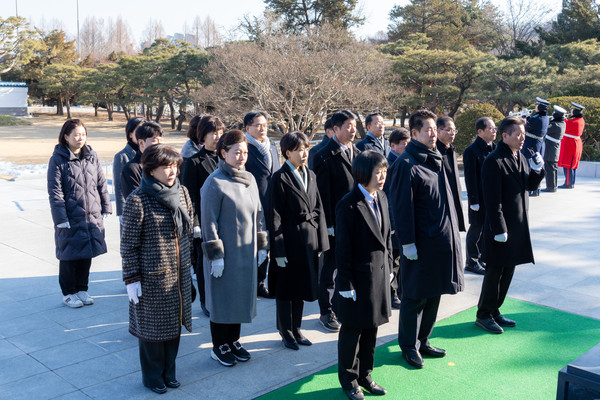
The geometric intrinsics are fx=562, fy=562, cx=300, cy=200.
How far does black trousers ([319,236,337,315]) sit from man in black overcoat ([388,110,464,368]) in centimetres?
85

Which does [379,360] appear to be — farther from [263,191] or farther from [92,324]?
[92,324]

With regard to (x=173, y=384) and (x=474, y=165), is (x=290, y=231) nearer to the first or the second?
(x=173, y=384)

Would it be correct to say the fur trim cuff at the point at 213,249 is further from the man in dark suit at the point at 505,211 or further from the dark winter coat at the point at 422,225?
the man in dark suit at the point at 505,211

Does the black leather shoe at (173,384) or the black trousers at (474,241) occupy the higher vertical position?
the black trousers at (474,241)

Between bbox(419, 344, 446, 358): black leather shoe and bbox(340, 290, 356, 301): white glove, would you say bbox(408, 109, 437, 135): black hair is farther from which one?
bbox(419, 344, 446, 358): black leather shoe

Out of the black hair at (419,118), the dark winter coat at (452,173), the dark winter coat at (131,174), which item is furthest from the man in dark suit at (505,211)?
the dark winter coat at (131,174)

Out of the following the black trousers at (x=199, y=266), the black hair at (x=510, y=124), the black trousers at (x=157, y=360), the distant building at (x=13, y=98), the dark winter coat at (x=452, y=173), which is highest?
the distant building at (x=13, y=98)

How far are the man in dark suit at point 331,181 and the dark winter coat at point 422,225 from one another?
0.90m

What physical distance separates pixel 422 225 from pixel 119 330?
8.31 ft

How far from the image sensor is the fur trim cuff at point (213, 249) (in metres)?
3.58

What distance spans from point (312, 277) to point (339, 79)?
18.8 m

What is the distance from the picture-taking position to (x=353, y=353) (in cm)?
335

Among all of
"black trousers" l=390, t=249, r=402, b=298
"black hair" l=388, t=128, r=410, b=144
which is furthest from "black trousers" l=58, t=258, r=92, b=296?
"black hair" l=388, t=128, r=410, b=144

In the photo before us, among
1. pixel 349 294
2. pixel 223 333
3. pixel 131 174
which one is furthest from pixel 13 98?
pixel 349 294
